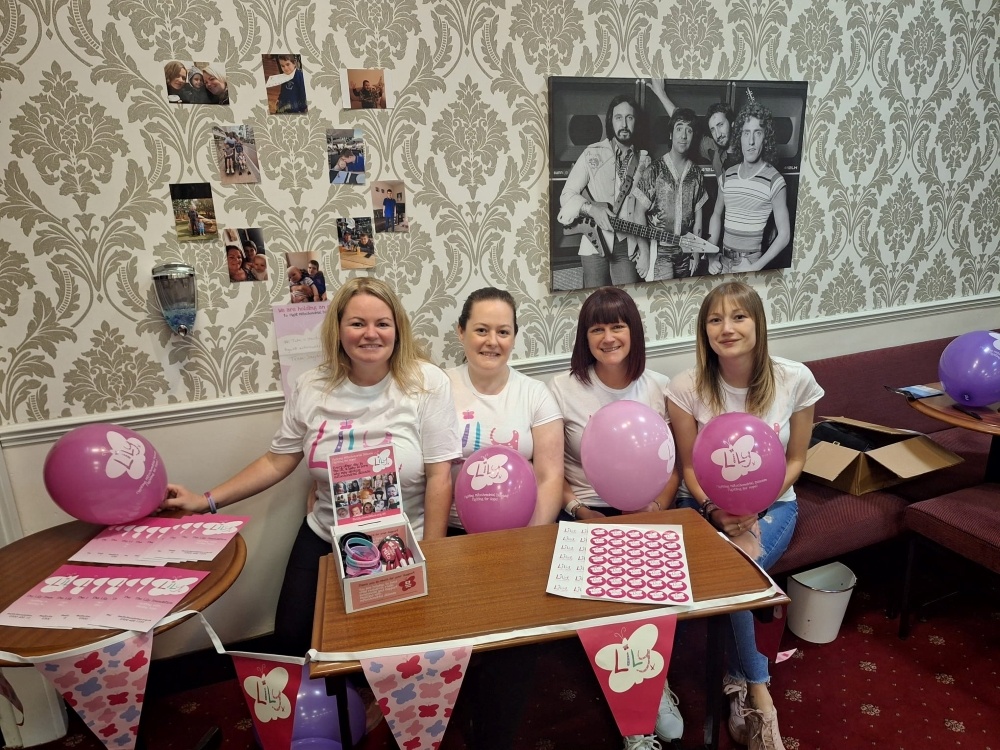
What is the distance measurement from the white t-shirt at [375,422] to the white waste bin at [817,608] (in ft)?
4.27

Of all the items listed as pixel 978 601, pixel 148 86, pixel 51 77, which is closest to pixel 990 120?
pixel 978 601

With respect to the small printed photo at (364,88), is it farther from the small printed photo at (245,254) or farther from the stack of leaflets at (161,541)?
the stack of leaflets at (161,541)

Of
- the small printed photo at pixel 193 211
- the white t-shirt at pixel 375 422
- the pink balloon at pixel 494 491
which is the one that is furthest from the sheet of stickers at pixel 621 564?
the small printed photo at pixel 193 211

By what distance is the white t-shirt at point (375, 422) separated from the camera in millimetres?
1839

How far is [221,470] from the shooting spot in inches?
82.7

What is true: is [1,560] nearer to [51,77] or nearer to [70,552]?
[70,552]

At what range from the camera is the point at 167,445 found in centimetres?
203

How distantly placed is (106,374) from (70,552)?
2.00ft

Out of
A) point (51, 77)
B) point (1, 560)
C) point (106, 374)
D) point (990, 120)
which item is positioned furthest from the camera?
point (990, 120)

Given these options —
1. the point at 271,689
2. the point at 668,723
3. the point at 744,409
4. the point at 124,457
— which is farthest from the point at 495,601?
the point at 744,409

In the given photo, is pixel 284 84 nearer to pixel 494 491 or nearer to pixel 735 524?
pixel 494 491

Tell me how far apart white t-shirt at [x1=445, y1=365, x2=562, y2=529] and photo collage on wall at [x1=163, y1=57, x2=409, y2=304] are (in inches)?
22.4

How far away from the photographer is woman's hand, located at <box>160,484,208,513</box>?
1.74 meters

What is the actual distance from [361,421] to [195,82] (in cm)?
110
